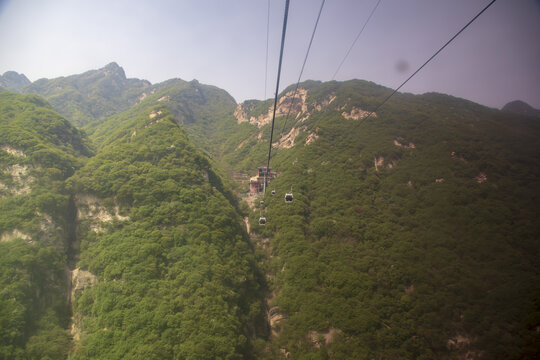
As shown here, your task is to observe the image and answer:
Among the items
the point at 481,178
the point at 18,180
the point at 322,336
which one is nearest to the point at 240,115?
the point at 18,180

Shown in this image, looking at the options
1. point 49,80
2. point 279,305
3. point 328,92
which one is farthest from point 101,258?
point 49,80

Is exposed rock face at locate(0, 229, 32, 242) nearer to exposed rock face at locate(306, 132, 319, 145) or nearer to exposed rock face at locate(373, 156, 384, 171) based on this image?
exposed rock face at locate(306, 132, 319, 145)

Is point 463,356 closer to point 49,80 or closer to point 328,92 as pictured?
point 328,92

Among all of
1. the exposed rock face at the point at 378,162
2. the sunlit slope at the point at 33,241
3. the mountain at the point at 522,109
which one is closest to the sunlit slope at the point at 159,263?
the sunlit slope at the point at 33,241

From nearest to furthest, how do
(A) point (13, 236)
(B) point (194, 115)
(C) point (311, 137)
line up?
(A) point (13, 236) < (C) point (311, 137) < (B) point (194, 115)

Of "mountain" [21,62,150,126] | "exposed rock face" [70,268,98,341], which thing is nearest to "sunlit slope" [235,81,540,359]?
"exposed rock face" [70,268,98,341]

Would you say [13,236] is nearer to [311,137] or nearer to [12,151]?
[12,151]
